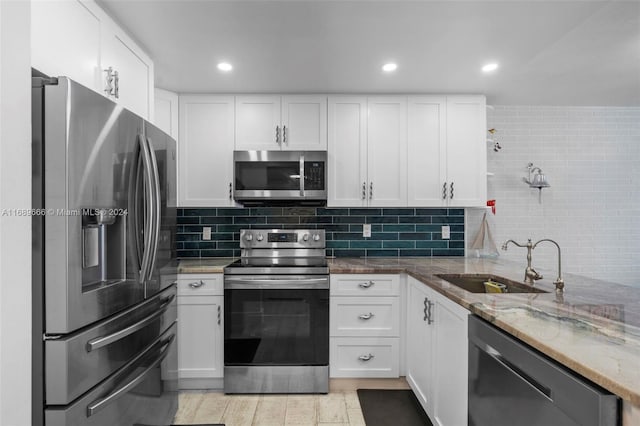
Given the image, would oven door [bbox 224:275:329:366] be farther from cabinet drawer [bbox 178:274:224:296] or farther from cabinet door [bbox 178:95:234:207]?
cabinet door [bbox 178:95:234:207]

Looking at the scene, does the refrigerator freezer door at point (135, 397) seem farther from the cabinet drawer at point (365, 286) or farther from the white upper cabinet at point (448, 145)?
the white upper cabinet at point (448, 145)

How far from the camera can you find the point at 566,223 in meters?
3.17

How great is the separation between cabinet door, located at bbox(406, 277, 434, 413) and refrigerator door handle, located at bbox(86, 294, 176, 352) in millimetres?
1459

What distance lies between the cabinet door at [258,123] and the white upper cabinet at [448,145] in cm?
112

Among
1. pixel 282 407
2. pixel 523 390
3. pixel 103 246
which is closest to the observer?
pixel 523 390

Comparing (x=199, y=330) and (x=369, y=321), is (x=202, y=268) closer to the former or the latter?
(x=199, y=330)

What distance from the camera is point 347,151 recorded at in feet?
9.33

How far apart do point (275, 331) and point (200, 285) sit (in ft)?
2.07

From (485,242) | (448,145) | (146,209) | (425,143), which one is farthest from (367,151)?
(146,209)

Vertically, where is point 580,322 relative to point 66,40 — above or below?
below

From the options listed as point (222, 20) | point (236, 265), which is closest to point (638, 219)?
point (236, 265)

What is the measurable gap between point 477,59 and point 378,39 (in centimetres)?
74

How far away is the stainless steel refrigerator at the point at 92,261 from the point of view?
1121mm

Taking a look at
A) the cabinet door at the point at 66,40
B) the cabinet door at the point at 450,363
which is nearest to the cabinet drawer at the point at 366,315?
the cabinet door at the point at 450,363
